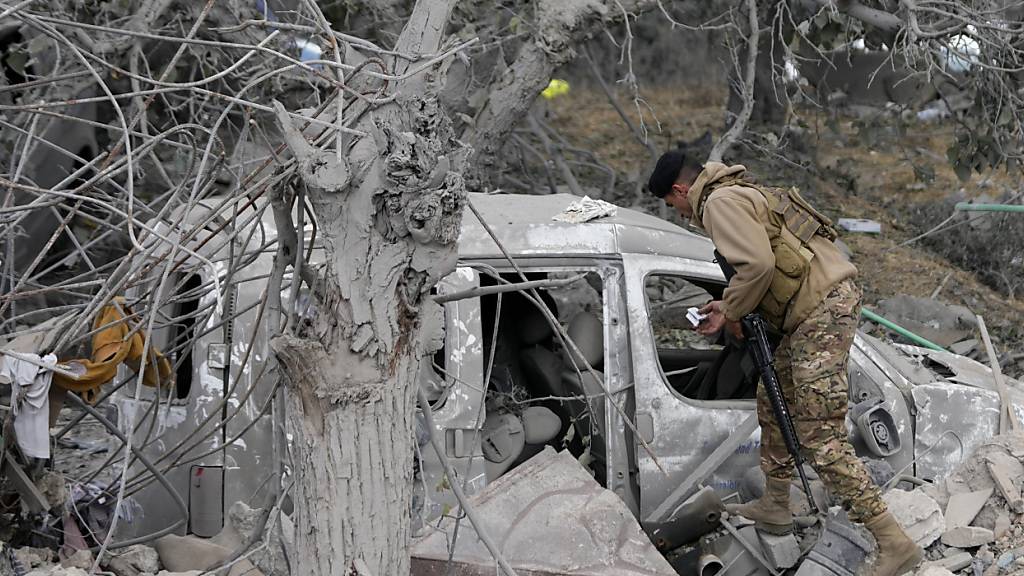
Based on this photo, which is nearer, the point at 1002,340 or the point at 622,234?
the point at 622,234

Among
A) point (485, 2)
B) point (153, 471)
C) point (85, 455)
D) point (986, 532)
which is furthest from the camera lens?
point (485, 2)

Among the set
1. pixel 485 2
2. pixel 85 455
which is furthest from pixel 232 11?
pixel 85 455

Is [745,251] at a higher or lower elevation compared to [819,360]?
higher

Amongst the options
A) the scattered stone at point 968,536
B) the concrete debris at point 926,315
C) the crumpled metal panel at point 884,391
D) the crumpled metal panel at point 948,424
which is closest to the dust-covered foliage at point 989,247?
the concrete debris at point 926,315

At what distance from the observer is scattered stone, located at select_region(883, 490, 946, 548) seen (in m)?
4.74

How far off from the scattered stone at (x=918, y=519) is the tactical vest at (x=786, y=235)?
1.00m

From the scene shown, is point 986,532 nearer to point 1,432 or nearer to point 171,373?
point 171,373

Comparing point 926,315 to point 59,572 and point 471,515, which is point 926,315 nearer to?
point 471,515

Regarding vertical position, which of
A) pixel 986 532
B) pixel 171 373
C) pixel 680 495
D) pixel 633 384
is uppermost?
pixel 171 373

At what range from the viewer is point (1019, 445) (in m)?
4.95

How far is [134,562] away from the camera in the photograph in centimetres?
415

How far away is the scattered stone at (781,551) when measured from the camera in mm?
4676

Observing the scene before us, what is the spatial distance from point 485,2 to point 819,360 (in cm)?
436

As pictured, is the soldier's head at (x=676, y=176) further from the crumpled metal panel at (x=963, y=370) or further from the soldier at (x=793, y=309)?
the crumpled metal panel at (x=963, y=370)
